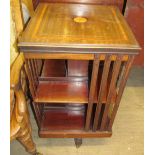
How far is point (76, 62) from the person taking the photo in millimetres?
1162

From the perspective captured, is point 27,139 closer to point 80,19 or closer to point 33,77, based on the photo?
point 33,77

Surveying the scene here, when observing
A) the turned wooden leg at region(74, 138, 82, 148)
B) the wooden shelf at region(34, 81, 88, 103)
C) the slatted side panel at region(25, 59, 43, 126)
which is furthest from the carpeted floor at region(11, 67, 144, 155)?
the wooden shelf at region(34, 81, 88, 103)

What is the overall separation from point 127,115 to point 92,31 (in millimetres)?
856

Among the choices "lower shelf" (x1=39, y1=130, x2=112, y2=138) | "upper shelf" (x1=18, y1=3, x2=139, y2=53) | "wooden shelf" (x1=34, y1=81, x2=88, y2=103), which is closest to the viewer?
"upper shelf" (x1=18, y1=3, x2=139, y2=53)

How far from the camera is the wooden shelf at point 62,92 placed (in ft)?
3.71

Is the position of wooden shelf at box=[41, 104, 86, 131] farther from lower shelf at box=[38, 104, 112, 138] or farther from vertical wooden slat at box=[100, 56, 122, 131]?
vertical wooden slat at box=[100, 56, 122, 131]

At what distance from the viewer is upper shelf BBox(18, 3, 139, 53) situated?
2.85ft

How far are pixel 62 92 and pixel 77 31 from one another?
0.38 m

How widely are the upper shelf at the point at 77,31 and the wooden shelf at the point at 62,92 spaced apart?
35 centimetres

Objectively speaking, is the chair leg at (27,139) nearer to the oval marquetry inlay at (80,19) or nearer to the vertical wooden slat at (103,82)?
the vertical wooden slat at (103,82)
